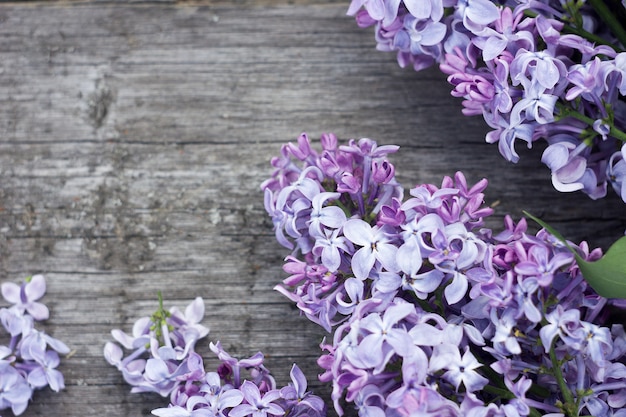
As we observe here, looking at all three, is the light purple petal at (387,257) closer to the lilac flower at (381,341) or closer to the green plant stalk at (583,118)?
the lilac flower at (381,341)

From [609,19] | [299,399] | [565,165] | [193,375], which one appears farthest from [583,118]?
[193,375]

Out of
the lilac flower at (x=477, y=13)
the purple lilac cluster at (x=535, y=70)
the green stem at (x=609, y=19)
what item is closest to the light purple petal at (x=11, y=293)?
the purple lilac cluster at (x=535, y=70)

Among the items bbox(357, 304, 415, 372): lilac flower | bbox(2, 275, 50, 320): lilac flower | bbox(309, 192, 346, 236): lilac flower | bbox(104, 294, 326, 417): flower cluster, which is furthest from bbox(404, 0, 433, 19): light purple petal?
bbox(2, 275, 50, 320): lilac flower

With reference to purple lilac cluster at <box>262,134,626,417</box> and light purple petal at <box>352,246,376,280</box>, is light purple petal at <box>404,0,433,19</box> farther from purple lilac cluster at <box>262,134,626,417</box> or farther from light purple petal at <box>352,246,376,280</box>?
light purple petal at <box>352,246,376,280</box>

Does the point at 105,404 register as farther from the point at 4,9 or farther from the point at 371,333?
the point at 4,9

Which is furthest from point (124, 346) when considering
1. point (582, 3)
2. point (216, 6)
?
point (582, 3)
